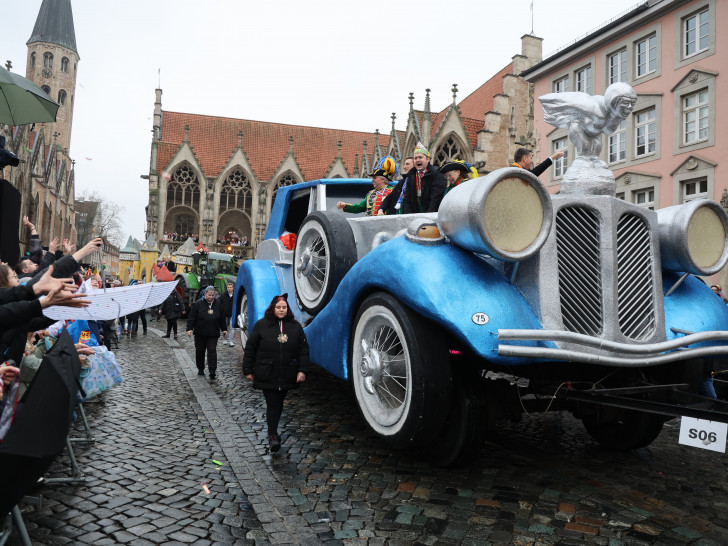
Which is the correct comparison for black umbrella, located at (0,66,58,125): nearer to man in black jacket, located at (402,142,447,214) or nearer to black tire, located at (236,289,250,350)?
black tire, located at (236,289,250,350)

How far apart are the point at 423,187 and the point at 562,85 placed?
19447 mm

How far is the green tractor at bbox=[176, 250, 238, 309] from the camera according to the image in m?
21.8

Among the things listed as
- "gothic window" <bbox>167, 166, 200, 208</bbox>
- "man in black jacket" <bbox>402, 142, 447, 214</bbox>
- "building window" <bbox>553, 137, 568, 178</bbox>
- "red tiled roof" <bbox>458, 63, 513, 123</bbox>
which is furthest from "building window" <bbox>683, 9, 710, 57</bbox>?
"gothic window" <bbox>167, 166, 200, 208</bbox>

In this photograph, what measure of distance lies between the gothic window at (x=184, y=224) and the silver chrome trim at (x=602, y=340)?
47.0 metres

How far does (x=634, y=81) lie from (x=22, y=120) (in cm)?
1878

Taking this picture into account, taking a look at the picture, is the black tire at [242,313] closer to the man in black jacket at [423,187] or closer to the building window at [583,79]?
the man in black jacket at [423,187]

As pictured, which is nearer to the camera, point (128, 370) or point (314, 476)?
point (314, 476)

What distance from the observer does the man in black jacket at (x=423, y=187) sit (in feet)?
15.4

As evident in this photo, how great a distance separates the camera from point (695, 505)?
11.1 feet

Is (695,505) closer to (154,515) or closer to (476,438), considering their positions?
(476,438)

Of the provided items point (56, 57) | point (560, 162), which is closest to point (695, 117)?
point (560, 162)

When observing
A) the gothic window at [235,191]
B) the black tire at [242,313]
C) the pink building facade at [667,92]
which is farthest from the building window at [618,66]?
the gothic window at [235,191]

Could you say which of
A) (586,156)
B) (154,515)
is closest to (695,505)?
(586,156)

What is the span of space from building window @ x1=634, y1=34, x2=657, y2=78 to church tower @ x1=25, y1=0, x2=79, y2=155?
238 ft
